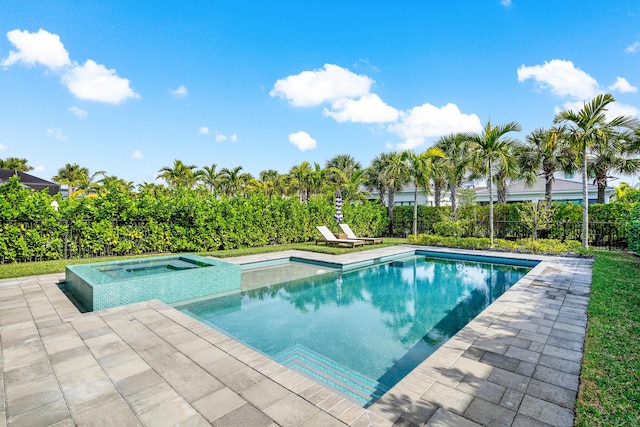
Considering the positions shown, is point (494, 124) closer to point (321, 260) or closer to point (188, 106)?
point (321, 260)

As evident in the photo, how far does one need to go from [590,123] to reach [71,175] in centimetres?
5508

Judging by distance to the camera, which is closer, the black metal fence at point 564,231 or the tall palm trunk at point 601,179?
the black metal fence at point 564,231

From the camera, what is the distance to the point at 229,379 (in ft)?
10.1

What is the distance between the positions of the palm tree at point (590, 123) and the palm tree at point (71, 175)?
5138 cm

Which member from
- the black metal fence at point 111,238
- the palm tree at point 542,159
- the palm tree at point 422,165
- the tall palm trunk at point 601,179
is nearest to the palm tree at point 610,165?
the tall palm trunk at point 601,179

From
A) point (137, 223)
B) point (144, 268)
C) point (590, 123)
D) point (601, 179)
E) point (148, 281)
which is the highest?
point (590, 123)

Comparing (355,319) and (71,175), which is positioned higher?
(71,175)

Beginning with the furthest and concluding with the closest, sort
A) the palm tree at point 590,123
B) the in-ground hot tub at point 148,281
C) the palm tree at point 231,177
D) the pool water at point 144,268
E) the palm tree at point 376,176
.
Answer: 1. the palm tree at point 231,177
2. the palm tree at point 376,176
3. the palm tree at point 590,123
4. the pool water at point 144,268
5. the in-ground hot tub at point 148,281

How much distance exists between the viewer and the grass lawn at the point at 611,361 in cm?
247

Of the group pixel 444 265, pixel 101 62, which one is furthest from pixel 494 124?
pixel 101 62

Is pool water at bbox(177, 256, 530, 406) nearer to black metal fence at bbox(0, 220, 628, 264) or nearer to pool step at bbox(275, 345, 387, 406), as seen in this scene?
pool step at bbox(275, 345, 387, 406)

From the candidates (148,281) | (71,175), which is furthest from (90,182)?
(148,281)

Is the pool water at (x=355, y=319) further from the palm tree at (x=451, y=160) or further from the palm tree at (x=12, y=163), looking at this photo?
the palm tree at (x=12, y=163)

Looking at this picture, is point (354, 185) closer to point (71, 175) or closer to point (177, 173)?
point (177, 173)
